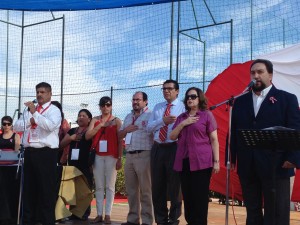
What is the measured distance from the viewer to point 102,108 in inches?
255

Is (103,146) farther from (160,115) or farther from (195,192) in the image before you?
(195,192)

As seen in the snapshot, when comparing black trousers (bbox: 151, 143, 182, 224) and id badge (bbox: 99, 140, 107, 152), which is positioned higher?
id badge (bbox: 99, 140, 107, 152)

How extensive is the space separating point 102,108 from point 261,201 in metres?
3.10

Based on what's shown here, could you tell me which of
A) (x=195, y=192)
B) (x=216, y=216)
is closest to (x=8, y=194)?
(x=195, y=192)

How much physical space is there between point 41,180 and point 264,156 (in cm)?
284

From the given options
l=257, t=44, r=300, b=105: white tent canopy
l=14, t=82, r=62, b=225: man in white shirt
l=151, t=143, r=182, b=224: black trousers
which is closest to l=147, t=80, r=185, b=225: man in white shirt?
l=151, t=143, r=182, b=224: black trousers

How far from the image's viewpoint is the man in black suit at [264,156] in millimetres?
3814

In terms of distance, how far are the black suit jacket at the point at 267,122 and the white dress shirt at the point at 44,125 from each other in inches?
94.4

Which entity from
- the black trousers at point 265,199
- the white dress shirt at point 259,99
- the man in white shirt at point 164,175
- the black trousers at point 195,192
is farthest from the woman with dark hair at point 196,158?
the white dress shirt at point 259,99

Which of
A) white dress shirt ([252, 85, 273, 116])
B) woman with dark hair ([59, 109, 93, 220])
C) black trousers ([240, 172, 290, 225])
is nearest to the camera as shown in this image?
black trousers ([240, 172, 290, 225])

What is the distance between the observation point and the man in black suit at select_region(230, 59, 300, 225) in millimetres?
3814

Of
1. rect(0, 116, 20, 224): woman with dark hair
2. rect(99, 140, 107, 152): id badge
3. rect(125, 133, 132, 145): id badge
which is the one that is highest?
rect(125, 133, 132, 145): id badge

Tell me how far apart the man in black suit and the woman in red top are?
101 inches

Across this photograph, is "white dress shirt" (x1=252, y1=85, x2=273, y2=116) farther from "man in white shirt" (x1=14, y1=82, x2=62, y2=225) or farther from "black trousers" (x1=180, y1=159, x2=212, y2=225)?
"man in white shirt" (x1=14, y1=82, x2=62, y2=225)
